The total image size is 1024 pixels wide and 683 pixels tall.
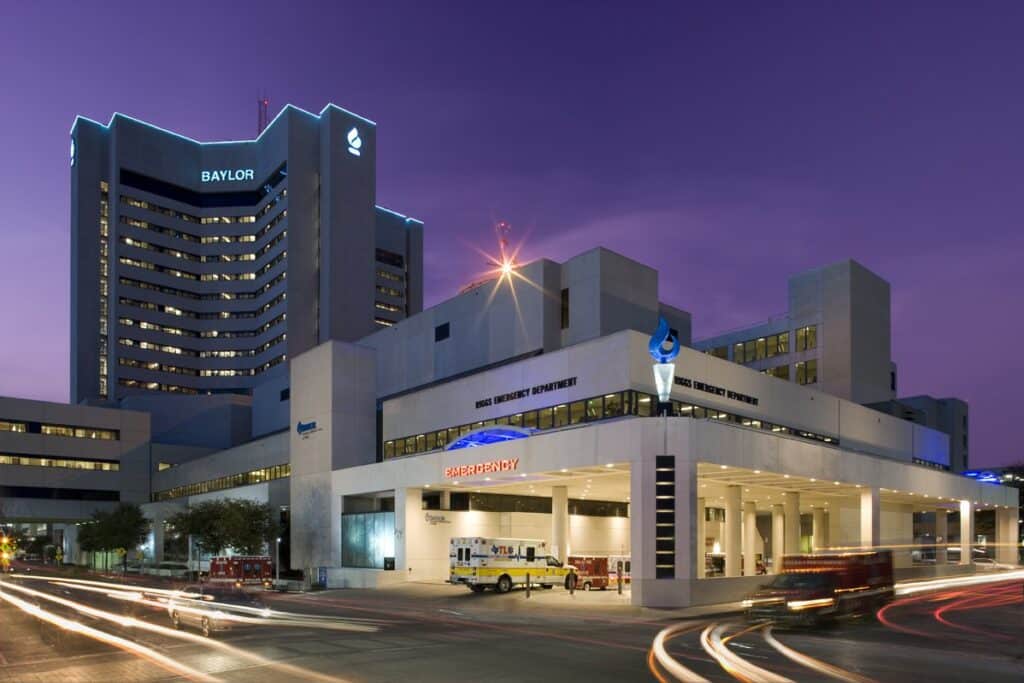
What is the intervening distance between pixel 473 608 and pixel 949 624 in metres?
19.2

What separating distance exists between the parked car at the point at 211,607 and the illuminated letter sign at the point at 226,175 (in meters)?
170

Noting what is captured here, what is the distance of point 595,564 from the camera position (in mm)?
52781

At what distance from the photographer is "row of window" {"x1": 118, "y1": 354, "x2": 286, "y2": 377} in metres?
179

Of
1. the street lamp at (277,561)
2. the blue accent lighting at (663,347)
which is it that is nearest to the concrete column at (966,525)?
the blue accent lighting at (663,347)

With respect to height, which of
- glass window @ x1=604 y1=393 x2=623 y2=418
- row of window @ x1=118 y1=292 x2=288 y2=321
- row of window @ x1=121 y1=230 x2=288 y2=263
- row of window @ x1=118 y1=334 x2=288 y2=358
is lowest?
glass window @ x1=604 y1=393 x2=623 y2=418

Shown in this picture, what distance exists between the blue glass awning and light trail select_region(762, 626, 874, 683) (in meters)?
28.0

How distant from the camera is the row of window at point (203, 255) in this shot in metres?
183

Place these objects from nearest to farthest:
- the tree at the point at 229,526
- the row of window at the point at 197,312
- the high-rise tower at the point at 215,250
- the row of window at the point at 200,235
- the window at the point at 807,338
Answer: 1. the tree at the point at 229,526
2. the window at the point at 807,338
3. the high-rise tower at the point at 215,250
4. the row of window at the point at 197,312
5. the row of window at the point at 200,235

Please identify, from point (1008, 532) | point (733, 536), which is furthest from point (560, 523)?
point (1008, 532)

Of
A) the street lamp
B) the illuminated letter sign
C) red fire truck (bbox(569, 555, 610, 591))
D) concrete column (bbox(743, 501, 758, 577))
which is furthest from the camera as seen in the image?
the illuminated letter sign

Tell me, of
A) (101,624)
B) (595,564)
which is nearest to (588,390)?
(595,564)

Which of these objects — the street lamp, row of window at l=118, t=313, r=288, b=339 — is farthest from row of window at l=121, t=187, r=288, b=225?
the street lamp

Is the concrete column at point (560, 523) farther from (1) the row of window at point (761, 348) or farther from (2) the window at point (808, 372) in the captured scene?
(1) the row of window at point (761, 348)

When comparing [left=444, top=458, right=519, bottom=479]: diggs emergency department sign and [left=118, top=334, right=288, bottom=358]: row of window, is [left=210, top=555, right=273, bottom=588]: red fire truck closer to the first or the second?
[left=444, top=458, right=519, bottom=479]: diggs emergency department sign
